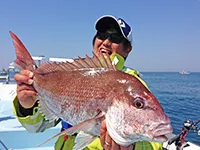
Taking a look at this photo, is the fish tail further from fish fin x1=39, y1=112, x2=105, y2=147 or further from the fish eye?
the fish eye

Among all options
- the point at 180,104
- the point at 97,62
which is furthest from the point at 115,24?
the point at 180,104

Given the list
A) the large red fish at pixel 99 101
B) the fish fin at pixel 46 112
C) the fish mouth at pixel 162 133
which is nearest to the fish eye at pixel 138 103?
the large red fish at pixel 99 101

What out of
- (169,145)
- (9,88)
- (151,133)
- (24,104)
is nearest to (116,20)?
(24,104)

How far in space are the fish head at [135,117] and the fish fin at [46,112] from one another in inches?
19.3

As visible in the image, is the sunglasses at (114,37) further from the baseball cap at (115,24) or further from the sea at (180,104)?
the sea at (180,104)

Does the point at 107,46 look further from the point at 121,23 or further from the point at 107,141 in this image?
the point at 107,141

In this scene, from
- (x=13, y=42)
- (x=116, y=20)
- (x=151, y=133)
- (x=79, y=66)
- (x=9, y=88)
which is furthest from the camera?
(x=9, y=88)

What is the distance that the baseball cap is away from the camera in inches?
81.6

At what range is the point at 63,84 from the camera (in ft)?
5.14

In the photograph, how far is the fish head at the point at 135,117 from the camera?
1136 millimetres

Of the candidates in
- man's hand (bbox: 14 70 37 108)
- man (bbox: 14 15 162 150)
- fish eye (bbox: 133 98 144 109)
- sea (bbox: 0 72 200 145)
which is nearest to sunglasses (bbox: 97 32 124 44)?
man (bbox: 14 15 162 150)

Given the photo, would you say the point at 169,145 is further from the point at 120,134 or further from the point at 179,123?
the point at 179,123

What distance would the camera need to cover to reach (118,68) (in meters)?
1.96

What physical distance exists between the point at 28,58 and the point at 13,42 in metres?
0.15
